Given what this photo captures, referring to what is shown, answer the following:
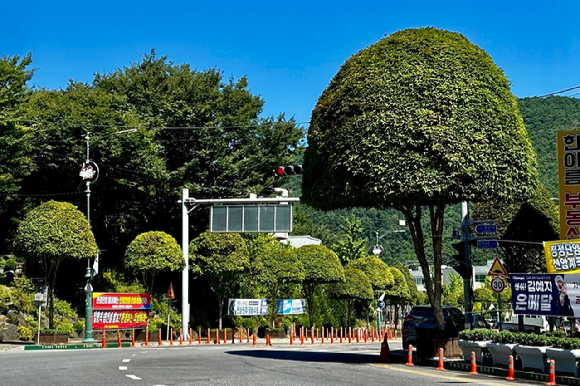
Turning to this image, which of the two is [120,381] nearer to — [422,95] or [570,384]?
[570,384]

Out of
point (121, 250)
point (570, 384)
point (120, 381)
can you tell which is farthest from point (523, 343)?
point (121, 250)

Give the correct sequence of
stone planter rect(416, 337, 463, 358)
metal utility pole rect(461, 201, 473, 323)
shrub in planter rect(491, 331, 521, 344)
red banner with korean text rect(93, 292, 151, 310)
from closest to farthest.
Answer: shrub in planter rect(491, 331, 521, 344)
stone planter rect(416, 337, 463, 358)
metal utility pole rect(461, 201, 473, 323)
red banner with korean text rect(93, 292, 151, 310)

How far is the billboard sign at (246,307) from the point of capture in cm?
4125

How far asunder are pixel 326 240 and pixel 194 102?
55.4 meters

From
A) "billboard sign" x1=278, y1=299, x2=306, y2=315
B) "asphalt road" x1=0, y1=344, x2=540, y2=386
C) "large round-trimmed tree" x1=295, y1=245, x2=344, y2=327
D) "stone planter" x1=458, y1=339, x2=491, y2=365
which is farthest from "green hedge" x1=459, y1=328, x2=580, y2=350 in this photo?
"large round-trimmed tree" x1=295, y1=245, x2=344, y2=327

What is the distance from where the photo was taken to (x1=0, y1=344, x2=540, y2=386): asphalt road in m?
14.8

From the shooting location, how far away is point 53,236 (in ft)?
108

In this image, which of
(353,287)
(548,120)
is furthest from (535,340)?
(548,120)

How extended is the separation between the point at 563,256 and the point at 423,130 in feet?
15.2

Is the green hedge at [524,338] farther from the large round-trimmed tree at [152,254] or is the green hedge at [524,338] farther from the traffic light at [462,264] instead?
the large round-trimmed tree at [152,254]

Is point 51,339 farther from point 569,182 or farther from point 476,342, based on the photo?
point 569,182

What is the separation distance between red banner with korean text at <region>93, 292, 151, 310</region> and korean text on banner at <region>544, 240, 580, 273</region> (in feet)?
76.3

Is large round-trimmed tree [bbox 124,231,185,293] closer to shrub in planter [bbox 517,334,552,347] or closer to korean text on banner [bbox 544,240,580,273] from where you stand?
shrub in planter [bbox 517,334,552,347]

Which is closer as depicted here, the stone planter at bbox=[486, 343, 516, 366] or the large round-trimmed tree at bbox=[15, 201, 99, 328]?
the stone planter at bbox=[486, 343, 516, 366]
